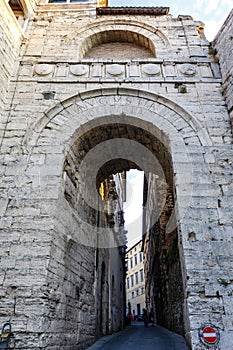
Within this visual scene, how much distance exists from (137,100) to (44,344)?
4573mm

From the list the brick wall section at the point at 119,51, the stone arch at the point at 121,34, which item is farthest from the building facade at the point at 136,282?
the stone arch at the point at 121,34

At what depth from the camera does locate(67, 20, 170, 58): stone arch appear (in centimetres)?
692

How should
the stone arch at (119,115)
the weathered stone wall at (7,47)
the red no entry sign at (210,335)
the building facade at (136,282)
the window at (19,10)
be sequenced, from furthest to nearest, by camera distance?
the building facade at (136,282) < the window at (19,10) < the weathered stone wall at (7,47) < the stone arch at (119,115) < the red no entry sign at (210,335)

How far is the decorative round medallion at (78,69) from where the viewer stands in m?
6.00

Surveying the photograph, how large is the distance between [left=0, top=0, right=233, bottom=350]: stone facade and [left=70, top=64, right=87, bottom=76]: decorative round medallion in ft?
0.08

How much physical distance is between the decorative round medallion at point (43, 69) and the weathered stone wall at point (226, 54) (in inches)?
153

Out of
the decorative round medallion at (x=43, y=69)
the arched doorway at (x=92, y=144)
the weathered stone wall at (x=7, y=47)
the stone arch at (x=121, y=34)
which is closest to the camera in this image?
Result: the arched doorway at (x=92, y=144)

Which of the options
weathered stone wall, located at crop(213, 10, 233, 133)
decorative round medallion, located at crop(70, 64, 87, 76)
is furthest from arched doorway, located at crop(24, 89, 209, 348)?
weathered stone wall, located at crop(213, 10, 233, 133)

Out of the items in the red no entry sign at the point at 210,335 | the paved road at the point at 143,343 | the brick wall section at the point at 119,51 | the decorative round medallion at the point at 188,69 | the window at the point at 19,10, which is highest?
the window at the point at 19,10

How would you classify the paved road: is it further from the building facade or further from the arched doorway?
the building facade

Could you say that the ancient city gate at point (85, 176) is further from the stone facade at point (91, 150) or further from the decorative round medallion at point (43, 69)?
the decorative round medallion at point (43, 69)

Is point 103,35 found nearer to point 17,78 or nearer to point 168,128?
point 17,78

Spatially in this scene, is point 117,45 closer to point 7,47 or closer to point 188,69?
point 188,69

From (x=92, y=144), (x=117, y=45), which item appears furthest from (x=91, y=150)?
(x=117, y=45)
